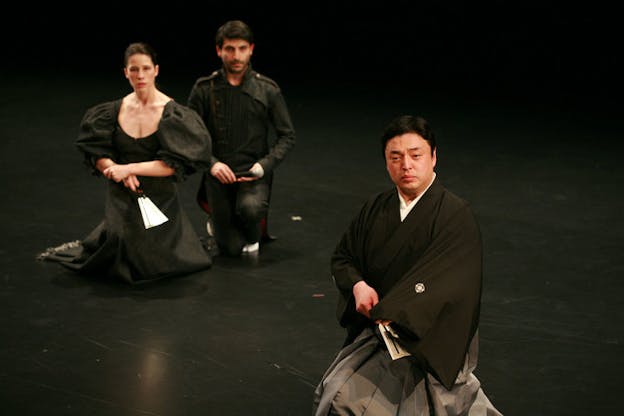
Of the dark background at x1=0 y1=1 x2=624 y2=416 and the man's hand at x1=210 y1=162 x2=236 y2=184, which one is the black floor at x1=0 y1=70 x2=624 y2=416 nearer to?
the dark background at x1=0 y1=1 x2=624 y2=416

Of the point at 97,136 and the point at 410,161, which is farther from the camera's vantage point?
the point at 97,136

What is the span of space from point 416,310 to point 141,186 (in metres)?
2.13

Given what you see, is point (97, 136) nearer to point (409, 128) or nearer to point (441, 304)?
point (409, 128)

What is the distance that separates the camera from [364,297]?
333cm

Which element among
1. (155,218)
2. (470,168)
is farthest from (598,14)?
(155,218)

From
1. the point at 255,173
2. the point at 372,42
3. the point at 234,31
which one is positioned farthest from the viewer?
the point at 372,42

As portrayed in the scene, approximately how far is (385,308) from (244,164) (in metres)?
2.34

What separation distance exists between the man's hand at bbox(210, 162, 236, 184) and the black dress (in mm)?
218

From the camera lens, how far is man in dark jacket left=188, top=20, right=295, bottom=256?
211 inches

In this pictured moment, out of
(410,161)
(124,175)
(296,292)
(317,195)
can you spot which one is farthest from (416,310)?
(317,195)

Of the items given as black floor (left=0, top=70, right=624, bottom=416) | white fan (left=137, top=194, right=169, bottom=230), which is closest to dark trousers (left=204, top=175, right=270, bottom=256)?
black floor (left=0, top=70, right=624, bottom=416)

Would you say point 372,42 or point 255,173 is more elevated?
point 255,173

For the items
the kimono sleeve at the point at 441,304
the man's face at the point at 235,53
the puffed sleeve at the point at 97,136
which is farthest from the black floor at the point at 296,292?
the man's face at the point at 235,53

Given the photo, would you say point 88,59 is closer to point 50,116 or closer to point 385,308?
point 50,116
